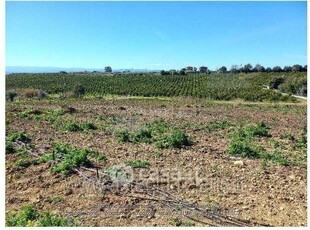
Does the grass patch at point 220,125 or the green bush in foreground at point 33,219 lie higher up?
the green bush in foreground at point 33,219

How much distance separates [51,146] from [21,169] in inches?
66.9

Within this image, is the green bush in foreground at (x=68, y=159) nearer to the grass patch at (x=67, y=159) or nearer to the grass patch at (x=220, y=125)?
the grass patch at (x=67, y=159)

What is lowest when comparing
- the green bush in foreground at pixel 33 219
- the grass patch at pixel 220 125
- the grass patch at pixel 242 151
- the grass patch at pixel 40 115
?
the grass patch at pixel 40 115

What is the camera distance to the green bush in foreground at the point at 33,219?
13.8 feet

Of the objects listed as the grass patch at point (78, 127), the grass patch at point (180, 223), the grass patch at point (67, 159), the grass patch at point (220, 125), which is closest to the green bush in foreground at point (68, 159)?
the grass patch at point (67, 159)

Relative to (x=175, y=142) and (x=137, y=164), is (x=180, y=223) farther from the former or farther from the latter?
(x=175, y=142)

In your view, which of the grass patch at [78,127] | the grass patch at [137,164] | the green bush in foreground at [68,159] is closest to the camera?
the green bush in foreground at [68,159]

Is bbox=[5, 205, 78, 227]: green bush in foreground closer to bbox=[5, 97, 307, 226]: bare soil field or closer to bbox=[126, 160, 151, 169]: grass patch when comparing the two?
bbox=[5, 97, 307, 226]: bare soil field

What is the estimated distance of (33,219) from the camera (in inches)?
181

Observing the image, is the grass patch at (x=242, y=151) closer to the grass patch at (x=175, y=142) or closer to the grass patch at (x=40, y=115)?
the grass patch at (x=175, y=142)

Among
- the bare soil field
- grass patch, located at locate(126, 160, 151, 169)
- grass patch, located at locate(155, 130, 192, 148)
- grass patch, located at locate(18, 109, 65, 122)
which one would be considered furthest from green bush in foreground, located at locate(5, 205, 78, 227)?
grass patch, located at locate(18, 109, 65, 122)

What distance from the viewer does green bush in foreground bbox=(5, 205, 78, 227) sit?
166 inches

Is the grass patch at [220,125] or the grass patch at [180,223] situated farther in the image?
the grass patch at [220,125]

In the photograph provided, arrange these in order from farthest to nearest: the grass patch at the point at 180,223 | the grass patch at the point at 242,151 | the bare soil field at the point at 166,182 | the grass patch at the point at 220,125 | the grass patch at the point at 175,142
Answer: the grass patch at the point at 220,125 < the grass patch at the point at 175,142 < the grass patch at the point at 242,151 < the bare soil field at the point at 166,182 < the grass patch at the point at 180,223
